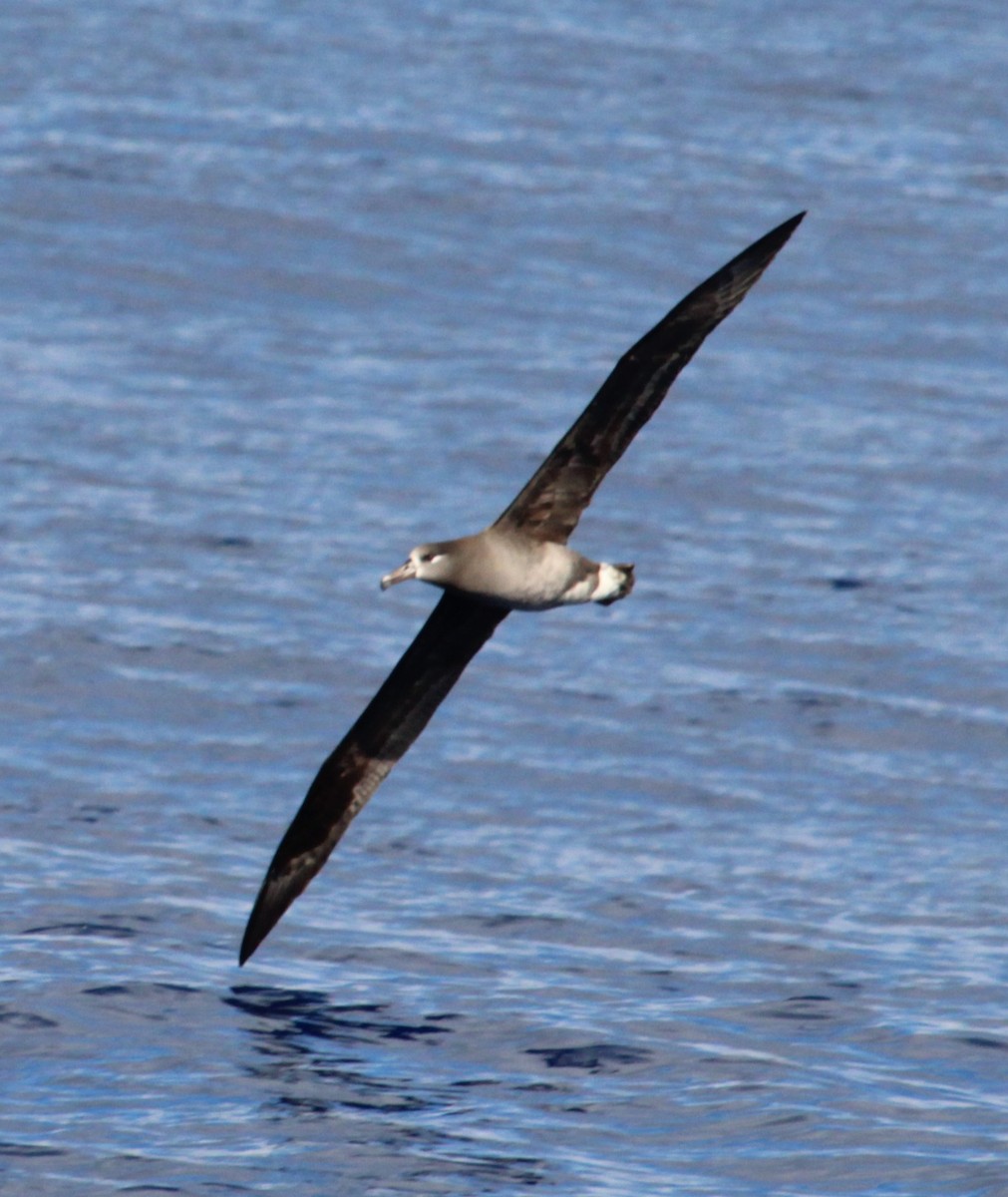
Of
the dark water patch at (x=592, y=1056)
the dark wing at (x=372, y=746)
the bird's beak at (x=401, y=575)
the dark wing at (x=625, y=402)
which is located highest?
the dark wing at (x=625, y=402)

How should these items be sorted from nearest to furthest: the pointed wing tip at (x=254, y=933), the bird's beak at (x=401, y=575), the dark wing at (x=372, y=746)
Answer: the bird's beak at (x=401, y=575) → the dark wing at (x=372, y=746) → the pointed wing tip at (x=254, y=933)

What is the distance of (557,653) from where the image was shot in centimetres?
1839

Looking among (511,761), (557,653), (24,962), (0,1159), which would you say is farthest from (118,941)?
(557,653)

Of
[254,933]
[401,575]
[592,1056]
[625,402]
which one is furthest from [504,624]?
[401,575]

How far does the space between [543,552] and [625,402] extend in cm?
83

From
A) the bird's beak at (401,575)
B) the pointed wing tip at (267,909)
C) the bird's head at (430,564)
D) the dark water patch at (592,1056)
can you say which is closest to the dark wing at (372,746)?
the pointed wing tip at (267,909)

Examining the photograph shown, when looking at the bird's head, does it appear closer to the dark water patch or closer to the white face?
the white face

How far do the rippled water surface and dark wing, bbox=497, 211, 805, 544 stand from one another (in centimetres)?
301

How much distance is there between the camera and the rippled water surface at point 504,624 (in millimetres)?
11828

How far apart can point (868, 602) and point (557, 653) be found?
2.82 metres

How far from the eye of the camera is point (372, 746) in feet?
40.5

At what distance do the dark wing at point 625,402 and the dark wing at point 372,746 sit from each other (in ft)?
3.08

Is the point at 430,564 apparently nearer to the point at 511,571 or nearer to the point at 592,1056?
the point at 511,571

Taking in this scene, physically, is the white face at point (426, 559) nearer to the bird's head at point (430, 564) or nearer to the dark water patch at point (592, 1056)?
the bird's head at point (430, 564)
